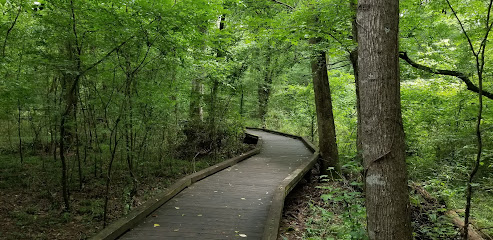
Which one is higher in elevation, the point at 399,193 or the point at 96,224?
the point at 399,193

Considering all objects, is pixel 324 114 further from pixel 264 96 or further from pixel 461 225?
pixel 264 96

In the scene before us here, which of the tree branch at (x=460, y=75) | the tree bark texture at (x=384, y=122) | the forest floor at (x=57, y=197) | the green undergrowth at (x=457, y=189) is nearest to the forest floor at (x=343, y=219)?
the green undergrowth at (x=457, y=189)

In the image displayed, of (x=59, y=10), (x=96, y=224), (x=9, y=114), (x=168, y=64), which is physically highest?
(x=59, y=10)

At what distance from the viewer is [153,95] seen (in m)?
6.96

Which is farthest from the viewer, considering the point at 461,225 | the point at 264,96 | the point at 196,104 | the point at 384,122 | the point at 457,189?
the point at 264,96

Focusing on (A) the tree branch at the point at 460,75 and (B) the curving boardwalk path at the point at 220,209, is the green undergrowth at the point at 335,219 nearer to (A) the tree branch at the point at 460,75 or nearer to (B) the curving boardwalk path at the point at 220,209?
(B) the curving boardwalk path at the point at 220,209

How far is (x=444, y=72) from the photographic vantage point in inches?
328

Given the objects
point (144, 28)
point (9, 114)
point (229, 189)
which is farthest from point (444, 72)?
point (9, 114)

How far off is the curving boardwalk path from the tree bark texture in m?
2.15

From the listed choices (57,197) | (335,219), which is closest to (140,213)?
(57,197)

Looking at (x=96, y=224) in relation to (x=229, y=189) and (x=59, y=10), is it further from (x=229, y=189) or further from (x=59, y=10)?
(x=59, y=10)

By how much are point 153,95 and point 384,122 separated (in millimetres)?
5481

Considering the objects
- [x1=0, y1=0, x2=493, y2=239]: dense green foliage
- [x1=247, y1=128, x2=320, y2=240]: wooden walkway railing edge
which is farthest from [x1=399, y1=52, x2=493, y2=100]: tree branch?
[x1=247, y1=128, x2=320, y2=240]: wooden walkway railing edge

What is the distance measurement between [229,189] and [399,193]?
4496 millimetres
